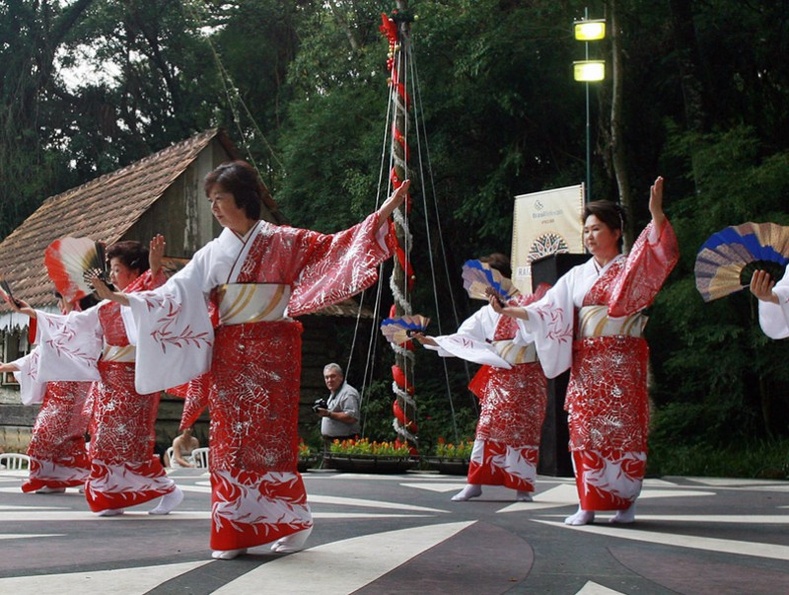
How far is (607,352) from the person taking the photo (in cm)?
521

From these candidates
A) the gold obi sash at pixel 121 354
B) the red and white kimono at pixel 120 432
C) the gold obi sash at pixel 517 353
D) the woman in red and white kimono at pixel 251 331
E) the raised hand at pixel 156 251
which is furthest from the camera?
the gold obi sash at pixel 517 353

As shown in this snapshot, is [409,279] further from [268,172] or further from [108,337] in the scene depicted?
[268,172]

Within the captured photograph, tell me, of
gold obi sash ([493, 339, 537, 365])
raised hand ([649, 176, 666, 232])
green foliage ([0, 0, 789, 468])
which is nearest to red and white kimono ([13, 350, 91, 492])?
gold obi sash ([493, 339, 537, 365])

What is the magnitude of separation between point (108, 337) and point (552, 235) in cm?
577

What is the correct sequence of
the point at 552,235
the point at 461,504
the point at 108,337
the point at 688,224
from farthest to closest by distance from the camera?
the point at 688,224
the point at 552,235
the point at 461,504
the point at 108,337

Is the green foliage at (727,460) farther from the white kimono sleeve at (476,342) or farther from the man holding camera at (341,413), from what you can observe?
the white kimono sleeve at (476,342)

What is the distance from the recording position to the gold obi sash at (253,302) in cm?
414

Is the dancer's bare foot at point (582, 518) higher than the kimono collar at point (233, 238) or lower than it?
lower

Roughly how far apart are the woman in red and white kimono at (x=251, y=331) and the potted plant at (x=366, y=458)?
19.7 ft

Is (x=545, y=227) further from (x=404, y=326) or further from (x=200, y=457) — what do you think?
(x=404, y=326)

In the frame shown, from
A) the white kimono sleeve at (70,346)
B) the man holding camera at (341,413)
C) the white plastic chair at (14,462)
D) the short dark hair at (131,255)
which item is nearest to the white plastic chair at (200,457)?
the man holding camera at (341,413)

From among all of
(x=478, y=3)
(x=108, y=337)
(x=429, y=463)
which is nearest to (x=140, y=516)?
(x=108, y=337)

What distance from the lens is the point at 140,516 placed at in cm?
544

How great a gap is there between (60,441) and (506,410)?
284 centimetres
